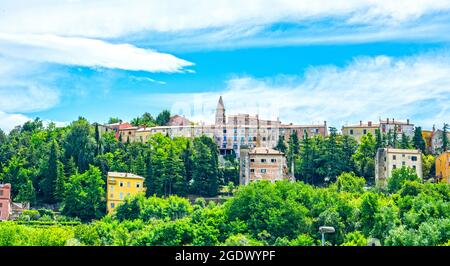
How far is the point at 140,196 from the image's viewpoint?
2038 cm

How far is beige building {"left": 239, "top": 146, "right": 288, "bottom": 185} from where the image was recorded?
24219 mm

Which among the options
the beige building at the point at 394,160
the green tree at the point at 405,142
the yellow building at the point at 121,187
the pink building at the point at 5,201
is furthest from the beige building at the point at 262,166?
the pink building at the point at 5,201

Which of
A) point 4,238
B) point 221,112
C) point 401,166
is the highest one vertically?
point 221,112

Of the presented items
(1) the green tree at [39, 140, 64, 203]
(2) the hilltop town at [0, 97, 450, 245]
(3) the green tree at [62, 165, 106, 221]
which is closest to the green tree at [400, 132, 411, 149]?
(2) the hilltop town at [0, 97, 450, 245]

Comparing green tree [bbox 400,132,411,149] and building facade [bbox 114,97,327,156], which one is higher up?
building facade [bbox 114,97,327,156]

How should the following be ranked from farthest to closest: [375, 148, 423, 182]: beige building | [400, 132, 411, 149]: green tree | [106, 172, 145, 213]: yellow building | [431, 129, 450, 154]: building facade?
1. [431, 129, 450, 154]: building facade
2. [400, 132, 411, 149]: green tree
3. [375, 148, 423, 182]: beige building
4. [106, 172, 145, 213]: yellow building

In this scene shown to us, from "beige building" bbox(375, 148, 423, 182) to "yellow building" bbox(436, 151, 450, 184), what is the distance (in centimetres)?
60

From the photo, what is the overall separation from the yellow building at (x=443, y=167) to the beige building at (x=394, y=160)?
0.60 meters

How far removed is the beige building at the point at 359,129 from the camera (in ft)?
97.7

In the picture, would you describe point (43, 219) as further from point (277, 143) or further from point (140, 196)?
point (277, 143)

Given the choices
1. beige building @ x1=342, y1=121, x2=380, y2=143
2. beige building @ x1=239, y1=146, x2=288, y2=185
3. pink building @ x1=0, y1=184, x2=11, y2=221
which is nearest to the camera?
pink building @ x1=0, y1=184, x2=11, y2=221

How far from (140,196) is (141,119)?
13654mm

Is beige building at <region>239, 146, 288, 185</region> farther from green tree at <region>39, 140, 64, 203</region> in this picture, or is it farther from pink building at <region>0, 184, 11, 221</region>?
pink building at <region>0, 184, 11, 221</region>

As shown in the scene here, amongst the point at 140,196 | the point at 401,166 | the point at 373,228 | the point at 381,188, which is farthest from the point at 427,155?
the point at 373,228
